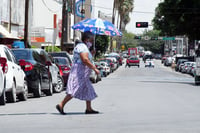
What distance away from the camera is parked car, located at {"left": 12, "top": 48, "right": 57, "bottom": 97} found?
21.1 meters

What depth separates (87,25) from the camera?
38.1 meters

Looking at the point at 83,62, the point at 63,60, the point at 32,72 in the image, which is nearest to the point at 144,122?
the point at 83,62

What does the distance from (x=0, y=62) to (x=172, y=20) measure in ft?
183

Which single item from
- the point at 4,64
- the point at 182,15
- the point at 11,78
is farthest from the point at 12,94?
the point at 182,15

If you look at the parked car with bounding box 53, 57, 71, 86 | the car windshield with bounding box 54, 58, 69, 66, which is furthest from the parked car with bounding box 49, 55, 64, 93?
the car windshield with bounding box 54, 58, 69, 66

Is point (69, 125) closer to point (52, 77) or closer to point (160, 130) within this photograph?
point (160, 130)

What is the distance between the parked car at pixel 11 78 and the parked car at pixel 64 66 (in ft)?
28.7

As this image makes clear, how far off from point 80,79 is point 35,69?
7.84m

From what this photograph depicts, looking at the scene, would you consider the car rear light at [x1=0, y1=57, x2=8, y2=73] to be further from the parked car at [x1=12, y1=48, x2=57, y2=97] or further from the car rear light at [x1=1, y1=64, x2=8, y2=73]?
the parked car at [x1=12, y1=48, x2=57, y2=97]

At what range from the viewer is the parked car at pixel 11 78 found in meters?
17.5

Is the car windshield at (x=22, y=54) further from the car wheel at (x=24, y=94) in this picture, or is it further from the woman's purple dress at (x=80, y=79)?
the woman's purple dress at (x=80, y=79)

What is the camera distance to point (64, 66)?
95.9 feet

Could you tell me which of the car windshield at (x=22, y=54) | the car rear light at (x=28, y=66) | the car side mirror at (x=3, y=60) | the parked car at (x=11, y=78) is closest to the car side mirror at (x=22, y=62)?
the car rear light at (x=28, y=66)

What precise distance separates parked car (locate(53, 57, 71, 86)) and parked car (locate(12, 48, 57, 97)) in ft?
17.5
